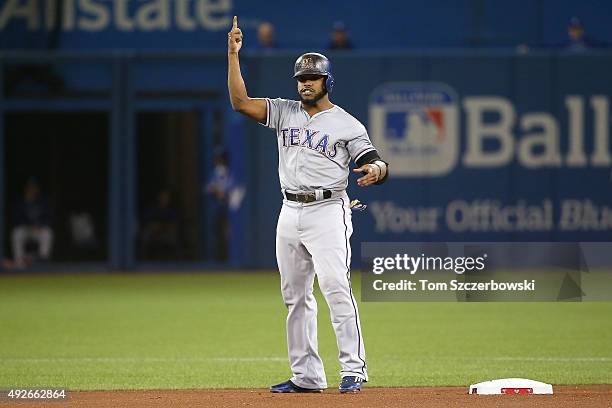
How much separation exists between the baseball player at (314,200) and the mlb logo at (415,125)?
12.2 meters

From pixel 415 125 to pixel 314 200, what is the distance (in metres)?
12.5

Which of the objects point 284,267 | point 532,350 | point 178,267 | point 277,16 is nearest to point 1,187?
point 178,267

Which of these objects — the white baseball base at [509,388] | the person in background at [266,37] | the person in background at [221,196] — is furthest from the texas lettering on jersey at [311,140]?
the person in background at [221,196]

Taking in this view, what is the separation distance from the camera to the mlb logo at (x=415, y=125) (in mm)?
20406

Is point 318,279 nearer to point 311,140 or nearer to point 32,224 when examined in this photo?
point 311,140

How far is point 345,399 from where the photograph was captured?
7.87 m

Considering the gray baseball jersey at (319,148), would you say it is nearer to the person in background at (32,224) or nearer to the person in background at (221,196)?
the person in background at (221,196)

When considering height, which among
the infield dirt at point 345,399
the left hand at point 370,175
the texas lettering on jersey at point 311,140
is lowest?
the infield dirt at point 345,399

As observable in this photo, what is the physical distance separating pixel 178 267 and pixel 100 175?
4313 millimetres

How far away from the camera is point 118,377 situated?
370 inches

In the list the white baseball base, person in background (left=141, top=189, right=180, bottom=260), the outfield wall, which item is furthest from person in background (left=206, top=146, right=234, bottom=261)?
the white baseball base

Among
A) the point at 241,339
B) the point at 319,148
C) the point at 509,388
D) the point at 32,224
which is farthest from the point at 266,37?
the point at 509,388

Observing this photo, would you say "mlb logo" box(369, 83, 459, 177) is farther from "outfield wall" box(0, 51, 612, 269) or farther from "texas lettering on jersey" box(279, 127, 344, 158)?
"texas lettering on jersey" box(279, 127, 344, 158)

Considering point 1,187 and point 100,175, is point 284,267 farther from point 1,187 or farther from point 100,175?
point 100,175
